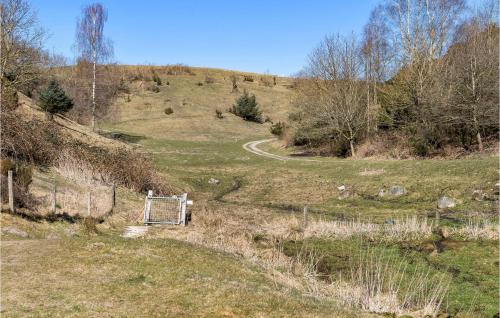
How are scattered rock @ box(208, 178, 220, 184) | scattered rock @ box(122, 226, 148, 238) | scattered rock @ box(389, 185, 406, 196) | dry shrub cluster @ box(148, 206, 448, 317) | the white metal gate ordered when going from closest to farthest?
1. dry shrub cluster @ box(148, 206, 448, 317)
2. scattered rock @ box(122, 226, 148, 238)
3. the white metal gate
4. scattered rock @ box(389, 185, 406, 196)
5. scattered rock @ box(208, 178, 220, 184)

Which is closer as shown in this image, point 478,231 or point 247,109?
point 478,231

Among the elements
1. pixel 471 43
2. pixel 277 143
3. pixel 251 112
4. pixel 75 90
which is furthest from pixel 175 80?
pixel 471 43

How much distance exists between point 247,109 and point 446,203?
180ft

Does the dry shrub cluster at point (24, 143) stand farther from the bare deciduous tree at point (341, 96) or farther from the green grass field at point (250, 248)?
the bare deciduous tree at point (341, 96)

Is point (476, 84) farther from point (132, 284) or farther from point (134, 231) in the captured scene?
point (132, 284)

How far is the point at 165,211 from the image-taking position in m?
20.1

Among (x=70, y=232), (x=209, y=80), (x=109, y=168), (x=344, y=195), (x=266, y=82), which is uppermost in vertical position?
(x=266, y=82)

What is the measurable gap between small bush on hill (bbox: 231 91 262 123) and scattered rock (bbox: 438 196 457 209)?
54463 mm

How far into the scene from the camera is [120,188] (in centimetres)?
2353

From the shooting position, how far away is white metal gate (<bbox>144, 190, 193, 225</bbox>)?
18.1 m

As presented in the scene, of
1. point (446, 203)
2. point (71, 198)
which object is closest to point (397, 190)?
point (446, 203)

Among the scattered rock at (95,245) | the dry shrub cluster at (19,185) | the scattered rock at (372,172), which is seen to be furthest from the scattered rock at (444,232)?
the scattered rock at (372,172)

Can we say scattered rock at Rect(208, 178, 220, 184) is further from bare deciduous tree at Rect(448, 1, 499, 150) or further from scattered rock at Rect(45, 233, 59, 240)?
scattered rock at Rect(45, 233, 59, 240)

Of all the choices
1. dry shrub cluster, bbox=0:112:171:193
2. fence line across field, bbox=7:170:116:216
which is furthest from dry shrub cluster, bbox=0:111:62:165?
fence line across field, bbox=7:170:116:216
